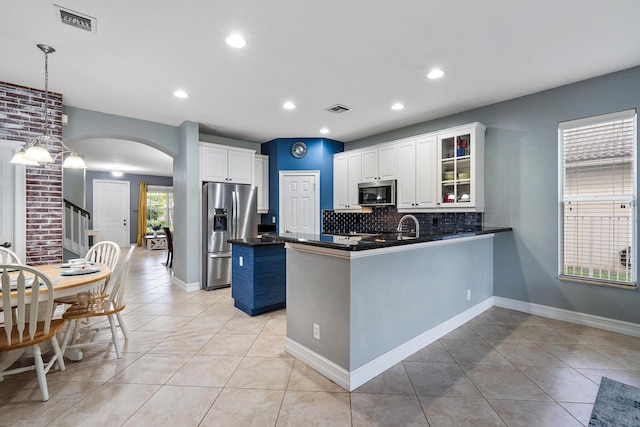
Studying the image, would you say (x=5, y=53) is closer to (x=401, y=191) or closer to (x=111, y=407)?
(x=111, y=407)

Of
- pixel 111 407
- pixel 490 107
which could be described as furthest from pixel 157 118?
pixel 490 107

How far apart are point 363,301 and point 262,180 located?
422 cm

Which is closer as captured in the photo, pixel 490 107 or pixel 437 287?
pixel 437 287

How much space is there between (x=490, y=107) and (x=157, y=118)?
469 cm

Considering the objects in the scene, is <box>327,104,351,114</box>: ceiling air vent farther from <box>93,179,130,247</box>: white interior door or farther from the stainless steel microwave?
<box>93,179,130,247</box>: white interior door

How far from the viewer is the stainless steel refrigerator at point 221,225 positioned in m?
4.66

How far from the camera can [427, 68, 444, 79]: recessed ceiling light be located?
9.73ft

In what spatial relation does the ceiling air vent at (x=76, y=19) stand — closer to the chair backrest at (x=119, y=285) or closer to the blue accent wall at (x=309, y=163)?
the chair backrest at (x=119, y=285)

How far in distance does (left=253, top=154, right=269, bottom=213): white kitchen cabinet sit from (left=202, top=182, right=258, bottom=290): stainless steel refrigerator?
32.8 inches

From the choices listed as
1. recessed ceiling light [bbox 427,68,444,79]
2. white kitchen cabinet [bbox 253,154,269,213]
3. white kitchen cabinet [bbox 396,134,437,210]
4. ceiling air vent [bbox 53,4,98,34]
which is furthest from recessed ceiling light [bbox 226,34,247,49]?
white kitchen cabinet [bbox 253,154,269,213]

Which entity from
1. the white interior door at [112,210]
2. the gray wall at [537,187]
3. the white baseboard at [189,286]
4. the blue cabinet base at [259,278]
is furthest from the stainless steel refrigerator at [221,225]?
the white interior door at [112,210]

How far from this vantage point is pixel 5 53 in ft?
8.64

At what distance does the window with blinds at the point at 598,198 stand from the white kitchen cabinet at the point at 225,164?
4447 mm

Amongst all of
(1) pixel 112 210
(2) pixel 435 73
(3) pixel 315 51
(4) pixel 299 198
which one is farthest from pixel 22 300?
(1) pixel 112 210
